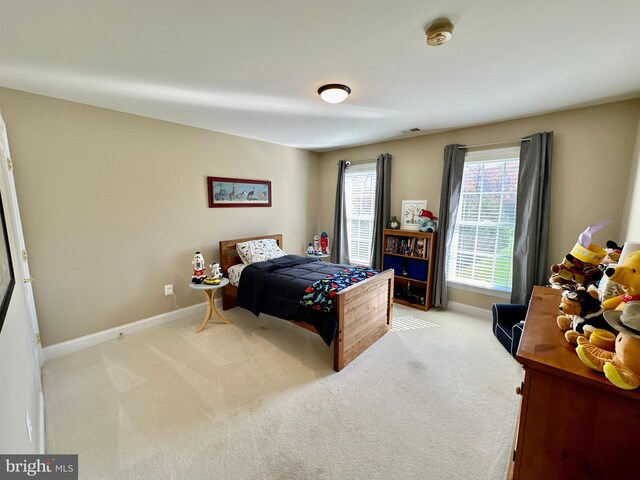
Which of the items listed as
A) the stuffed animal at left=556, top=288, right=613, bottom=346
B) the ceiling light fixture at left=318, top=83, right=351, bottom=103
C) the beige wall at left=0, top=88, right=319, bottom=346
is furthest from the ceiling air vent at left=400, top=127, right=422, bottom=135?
the stuffed animal at left=556, top=288, right=613, bottom=346

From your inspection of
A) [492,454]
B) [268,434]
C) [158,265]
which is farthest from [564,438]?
[158,265]

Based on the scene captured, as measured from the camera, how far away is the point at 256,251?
3.51 meters

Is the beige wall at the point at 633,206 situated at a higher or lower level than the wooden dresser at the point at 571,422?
higher

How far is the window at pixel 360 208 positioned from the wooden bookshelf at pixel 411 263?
0.50m

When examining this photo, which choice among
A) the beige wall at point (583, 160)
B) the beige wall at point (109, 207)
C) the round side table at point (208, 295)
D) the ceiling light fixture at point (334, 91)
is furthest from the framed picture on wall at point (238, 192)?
the beige wall at point (583, 160)

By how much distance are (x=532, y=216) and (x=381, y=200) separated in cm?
182

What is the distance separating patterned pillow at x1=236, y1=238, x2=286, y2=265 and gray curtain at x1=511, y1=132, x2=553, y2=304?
292cm

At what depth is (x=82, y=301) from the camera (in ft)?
8.39

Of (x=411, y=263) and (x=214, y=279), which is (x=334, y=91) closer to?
(x=214, y=279)

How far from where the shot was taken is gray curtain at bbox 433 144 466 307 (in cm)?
328

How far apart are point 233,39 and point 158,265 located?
2.53 metres

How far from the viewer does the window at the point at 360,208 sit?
4.27 meters

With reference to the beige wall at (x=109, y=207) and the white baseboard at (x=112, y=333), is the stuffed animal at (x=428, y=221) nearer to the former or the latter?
the beige wall at (x=109, y=207)

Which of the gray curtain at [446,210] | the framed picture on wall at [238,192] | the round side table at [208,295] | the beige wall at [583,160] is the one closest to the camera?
the beige wall at [583,160]
